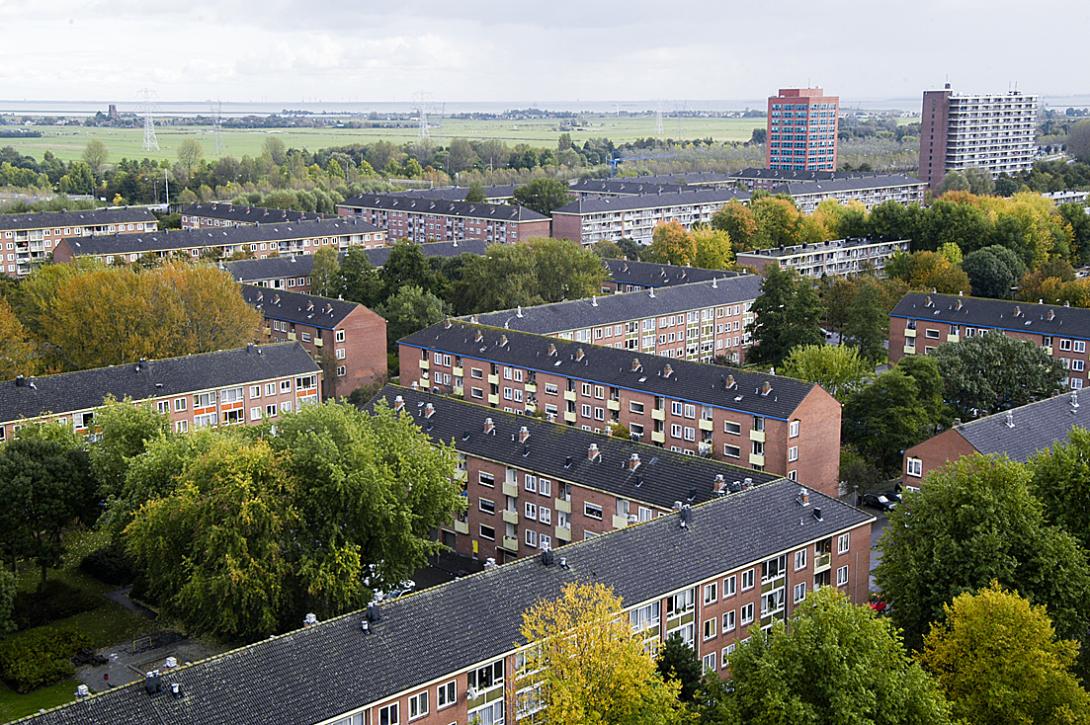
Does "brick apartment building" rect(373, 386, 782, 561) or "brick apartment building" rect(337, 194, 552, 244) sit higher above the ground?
"brick apartment building" rect(337, 194, 552, 244)

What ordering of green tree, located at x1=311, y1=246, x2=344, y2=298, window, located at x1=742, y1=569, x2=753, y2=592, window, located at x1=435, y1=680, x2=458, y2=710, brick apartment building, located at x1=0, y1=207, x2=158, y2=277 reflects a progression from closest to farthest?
window, located at x1=435, y1=680, x2=458, y2=710 < window, located at x1=742, y1=569, x2=753, y2=592 < green tree, located at x1=311, y1=246, x2=344, y2=298 < brick apartment building, located at x1=0, y1=207, x2=158, y2=277

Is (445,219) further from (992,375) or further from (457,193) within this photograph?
Result: (992,375)

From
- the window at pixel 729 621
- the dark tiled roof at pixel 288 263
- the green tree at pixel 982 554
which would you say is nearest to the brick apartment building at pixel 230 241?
the dark tiled roof at pixel 288 263

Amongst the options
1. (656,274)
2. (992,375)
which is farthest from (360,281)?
(992,375)

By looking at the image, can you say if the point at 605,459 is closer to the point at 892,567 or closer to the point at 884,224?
the point at 892,567

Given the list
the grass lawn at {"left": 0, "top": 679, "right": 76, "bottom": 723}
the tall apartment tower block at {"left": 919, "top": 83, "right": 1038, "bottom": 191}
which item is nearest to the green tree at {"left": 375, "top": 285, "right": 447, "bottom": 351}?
the grass lawn at {"left": 0, "top": 679, "right": 76, "bottom": 723}

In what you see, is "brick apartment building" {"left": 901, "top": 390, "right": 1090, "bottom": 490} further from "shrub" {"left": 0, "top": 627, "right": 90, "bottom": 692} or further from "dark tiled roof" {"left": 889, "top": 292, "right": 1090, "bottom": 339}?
"shrub" {"left": 0, "top": 627, "right": 90, "bottom": 692}
